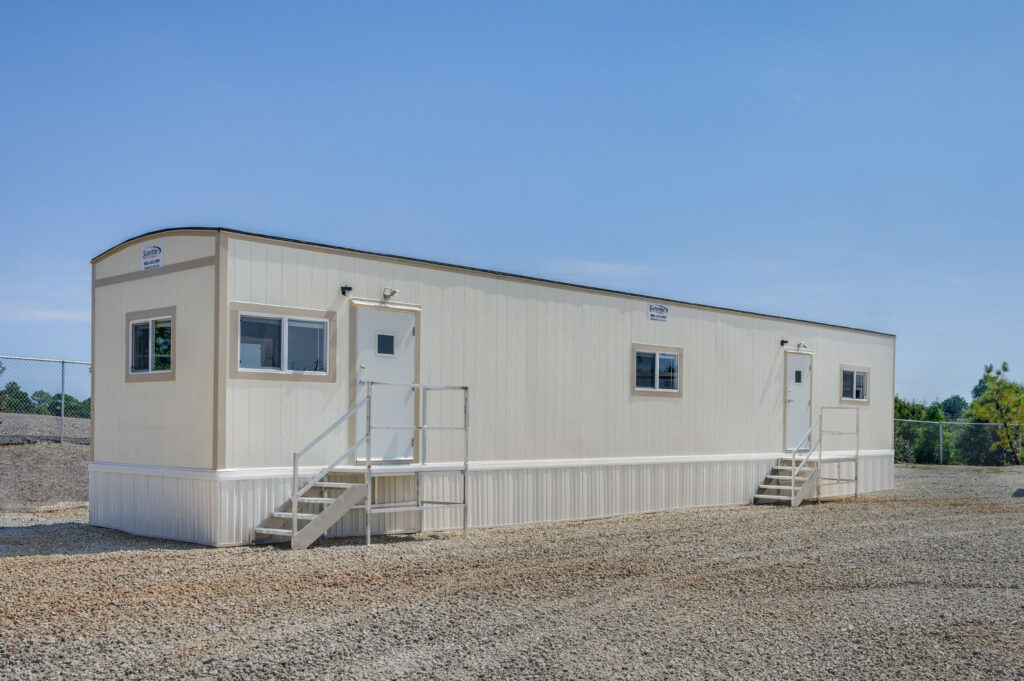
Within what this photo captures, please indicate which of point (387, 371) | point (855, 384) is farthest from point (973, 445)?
point (387, 371)

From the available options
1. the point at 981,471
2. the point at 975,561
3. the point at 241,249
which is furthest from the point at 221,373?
the point at 981,471

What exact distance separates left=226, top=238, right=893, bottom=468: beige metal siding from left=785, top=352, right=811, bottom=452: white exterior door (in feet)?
0.79

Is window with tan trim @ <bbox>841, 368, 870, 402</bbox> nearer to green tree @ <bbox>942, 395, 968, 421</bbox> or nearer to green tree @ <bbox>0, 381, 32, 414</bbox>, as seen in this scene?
green tree @ <bbox>0, 381, 32, 414</bbox>

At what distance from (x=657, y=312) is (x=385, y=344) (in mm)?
5199

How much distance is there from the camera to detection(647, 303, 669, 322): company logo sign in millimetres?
14881

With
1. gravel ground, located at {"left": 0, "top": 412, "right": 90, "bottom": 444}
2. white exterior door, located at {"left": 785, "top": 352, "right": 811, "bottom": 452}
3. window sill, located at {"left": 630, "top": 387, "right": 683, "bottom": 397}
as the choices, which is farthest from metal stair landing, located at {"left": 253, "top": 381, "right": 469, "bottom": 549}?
gravel ground, located at {"left": 0, "top": 412, "right": 90, "bottom": 444}

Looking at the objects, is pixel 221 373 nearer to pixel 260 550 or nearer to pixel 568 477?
pixel 260 550

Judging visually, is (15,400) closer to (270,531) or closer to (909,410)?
(270,531)

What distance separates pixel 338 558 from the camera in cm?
933

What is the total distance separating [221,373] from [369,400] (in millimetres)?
1593

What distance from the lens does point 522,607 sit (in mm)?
7160

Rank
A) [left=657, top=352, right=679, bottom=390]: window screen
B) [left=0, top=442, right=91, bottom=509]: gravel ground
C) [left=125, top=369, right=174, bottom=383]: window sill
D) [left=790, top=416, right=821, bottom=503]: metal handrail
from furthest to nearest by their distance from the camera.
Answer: [left=790, top=416, right=821, bottom=503]: metal handrail
[left=0, top=442, right=91, bottom=509]: gravel ground
[left=657, top=352, right=679, bottom=390]: window screen
[left=125, top=369, right=174, bottom=383]: window sill

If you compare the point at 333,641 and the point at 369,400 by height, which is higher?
the point at 369,400

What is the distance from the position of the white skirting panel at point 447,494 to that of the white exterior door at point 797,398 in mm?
929
